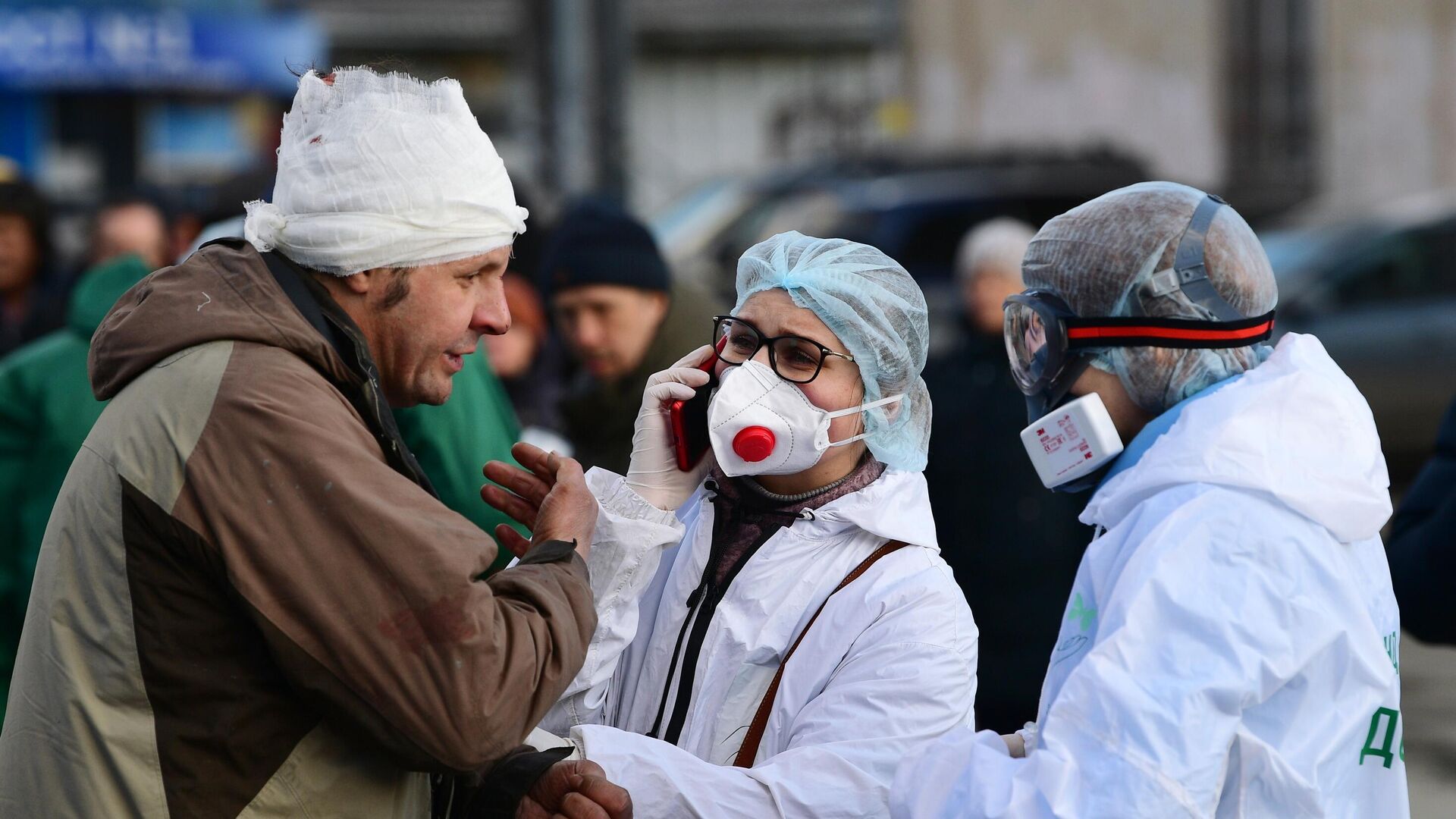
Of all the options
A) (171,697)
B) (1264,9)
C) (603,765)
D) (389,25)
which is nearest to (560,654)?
(603,765)

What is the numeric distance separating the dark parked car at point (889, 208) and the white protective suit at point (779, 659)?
7.85m

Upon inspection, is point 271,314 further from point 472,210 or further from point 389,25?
point 389,25

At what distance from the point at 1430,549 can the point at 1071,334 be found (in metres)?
1.26

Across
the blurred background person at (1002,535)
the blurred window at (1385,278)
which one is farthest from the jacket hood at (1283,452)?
the blurred window at (1385,278)

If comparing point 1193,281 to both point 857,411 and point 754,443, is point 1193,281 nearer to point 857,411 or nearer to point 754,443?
point 857,411

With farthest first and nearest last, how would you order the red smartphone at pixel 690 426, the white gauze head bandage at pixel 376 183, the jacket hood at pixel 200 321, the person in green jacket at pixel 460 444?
the person in green jacket at pixel 460 444, the red smartphone at pixel 690 426, the white gauze head bandage at pixel 376 183, the jacket hood at pixel 200 321

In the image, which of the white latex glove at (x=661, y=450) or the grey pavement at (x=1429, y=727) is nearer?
the white latex glove at (x=661, y=450)

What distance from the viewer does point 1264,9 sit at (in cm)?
1978

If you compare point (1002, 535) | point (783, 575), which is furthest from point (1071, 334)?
point (1002, 535)

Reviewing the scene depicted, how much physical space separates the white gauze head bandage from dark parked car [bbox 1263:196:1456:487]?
26.7 ft

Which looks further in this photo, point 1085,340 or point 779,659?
point 779,659

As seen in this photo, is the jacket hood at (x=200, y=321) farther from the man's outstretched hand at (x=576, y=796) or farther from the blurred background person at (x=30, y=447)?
the blurred background person at (x=30, y=447)

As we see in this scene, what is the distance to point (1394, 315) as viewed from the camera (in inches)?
383

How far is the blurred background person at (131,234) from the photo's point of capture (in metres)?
7.02
